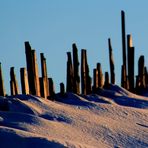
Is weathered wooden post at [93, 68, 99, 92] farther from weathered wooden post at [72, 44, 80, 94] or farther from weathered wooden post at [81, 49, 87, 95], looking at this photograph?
weathered wooden post at [72, 44, 80, 94]

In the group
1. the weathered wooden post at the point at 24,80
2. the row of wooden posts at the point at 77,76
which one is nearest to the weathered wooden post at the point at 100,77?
the row of wooden posts at the point at 77,76

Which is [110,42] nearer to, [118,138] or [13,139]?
[118,138]

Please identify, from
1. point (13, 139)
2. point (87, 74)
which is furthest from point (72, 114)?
point (87, 74)

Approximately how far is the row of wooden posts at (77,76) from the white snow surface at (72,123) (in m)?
0.77

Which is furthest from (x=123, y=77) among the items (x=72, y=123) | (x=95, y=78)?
(x=72, y=123)

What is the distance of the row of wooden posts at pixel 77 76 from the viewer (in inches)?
661

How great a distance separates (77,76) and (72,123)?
4.18m

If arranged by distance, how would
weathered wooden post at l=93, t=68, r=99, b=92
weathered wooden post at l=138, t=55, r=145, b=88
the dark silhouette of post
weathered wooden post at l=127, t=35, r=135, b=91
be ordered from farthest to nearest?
1. weathered wooden post at l=138, t=55, r=145, b=88
2. weathered wooden post at l=127, t=35, r=135, b=91
3. weathered wooden post at l=93, t=68, r=99, b=92
4. the dark silhouette of post

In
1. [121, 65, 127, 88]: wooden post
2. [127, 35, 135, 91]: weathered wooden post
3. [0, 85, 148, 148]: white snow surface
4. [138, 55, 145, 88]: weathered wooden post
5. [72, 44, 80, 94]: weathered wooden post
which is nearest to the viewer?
[0, 85, 148, 148]: white snow surface

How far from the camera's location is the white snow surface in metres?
11.9

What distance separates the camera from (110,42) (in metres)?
18.7

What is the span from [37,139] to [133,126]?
122 inches

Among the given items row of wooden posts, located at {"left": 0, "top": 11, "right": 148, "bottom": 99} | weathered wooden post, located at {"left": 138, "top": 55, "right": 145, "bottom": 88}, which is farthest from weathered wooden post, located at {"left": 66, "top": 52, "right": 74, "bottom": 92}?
weathered wooden post, located at {"left": 138, "top": 55, "right": 145, "bottom": 88}

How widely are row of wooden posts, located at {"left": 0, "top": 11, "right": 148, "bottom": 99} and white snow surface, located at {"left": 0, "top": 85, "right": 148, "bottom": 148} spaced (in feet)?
2.52
